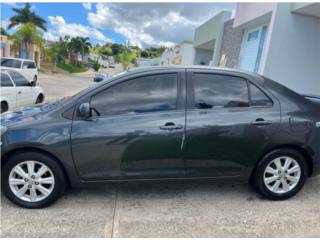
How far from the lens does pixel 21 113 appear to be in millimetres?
3518

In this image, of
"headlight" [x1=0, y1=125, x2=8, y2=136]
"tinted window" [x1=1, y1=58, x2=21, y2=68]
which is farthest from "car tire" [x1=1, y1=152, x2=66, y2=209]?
"tinted window" [x1=1, y1=58, x2=21, y2=68]

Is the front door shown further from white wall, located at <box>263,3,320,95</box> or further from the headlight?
white wall, located at <box>263,3,320,95</box>

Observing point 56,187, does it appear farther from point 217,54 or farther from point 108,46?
point 108,46

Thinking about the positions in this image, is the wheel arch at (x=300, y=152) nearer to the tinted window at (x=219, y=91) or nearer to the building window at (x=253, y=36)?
the tinted window at (x=219, y=91)

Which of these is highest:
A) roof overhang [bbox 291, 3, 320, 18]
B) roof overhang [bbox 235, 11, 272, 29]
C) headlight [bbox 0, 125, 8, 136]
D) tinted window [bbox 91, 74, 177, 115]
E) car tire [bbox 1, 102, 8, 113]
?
roof overhang [bbox 235, 11, 272, 29]

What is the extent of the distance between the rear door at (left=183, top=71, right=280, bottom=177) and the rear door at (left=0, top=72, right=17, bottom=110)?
6.07 metres

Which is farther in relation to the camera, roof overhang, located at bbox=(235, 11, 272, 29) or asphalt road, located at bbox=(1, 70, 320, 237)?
roof overhang, located at bbox=(235, 11, 272, 29)

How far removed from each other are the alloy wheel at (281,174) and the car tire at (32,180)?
2.44m

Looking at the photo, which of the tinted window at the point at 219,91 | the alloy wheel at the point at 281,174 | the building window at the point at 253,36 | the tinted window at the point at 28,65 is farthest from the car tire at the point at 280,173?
the tinted window at the point at 28,65

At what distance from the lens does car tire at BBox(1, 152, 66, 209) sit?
3.12 meters

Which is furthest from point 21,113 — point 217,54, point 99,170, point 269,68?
point 217,54

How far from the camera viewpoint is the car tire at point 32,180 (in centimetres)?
312

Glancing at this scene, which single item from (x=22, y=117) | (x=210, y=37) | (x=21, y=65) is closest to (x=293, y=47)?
(x=22, y=117)

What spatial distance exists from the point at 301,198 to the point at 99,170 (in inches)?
100
